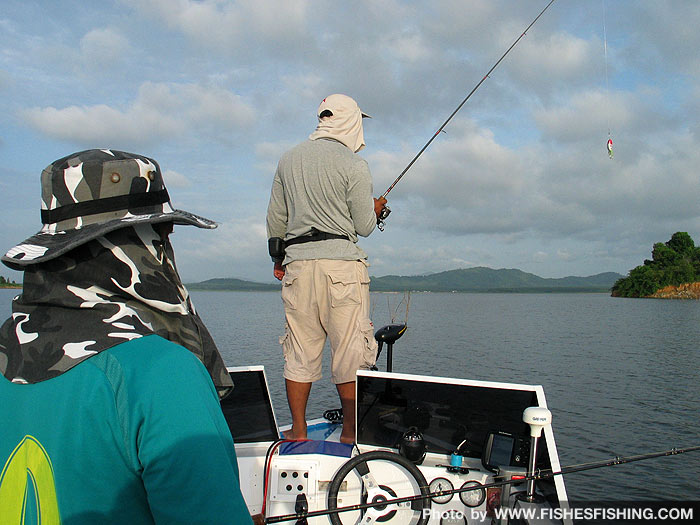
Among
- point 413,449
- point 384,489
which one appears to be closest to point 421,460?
point 413,449

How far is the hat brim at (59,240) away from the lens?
0.99 metres

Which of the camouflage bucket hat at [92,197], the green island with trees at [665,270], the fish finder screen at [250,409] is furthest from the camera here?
the green island with trees at [665,270]

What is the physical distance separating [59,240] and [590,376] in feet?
45.0

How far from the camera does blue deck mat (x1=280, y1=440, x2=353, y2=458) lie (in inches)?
111

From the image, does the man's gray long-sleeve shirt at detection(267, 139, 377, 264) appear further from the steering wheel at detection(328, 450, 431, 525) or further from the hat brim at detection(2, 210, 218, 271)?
the hat brim at detection(2, 210, 218, 271)

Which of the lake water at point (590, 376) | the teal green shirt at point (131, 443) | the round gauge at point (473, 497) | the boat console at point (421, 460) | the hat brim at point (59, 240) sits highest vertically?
the hat brim at point (59, 240)

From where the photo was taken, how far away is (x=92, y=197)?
3.60 ft

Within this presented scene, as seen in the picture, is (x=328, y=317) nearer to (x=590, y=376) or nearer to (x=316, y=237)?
(x=316, y=237)

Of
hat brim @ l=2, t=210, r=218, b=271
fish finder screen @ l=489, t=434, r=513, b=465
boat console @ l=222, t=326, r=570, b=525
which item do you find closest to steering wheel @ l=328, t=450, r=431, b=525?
boat console @ l=222, t=326, r=570, b=525

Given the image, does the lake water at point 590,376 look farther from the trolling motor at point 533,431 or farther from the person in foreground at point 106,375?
the person in foreground at point 106,375

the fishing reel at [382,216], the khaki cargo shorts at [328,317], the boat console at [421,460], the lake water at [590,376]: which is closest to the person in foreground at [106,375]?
the boat console at [421,460]

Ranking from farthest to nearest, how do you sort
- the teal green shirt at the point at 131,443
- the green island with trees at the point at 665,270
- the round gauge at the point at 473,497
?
the green island with trees at the point at 665,270
the round gauge at the point at 473,497
the teal green shirt at the point at 131,443

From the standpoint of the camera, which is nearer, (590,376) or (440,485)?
(440,485)

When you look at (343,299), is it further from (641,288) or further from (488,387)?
(641,288)
